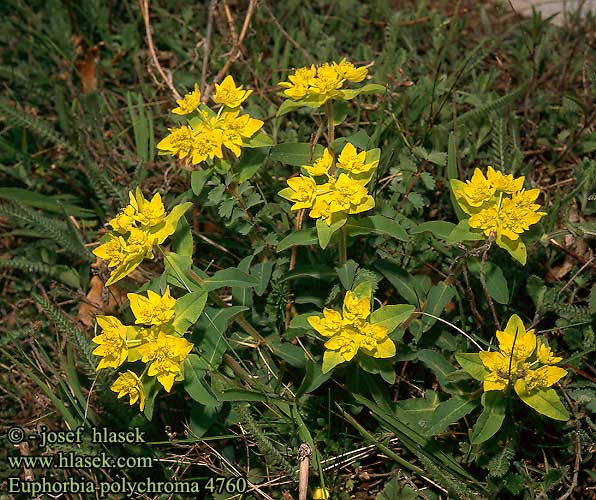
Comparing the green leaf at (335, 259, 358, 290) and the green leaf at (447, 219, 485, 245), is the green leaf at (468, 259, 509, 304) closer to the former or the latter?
the green leaf at (447, 219, 485, 245)

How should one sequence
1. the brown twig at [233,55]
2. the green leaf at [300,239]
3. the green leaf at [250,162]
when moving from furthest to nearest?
the brown twig at [233,55], the green leaf at [250,162], the green leaf at [300,239]

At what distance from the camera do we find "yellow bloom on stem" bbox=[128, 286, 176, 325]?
2.26 m

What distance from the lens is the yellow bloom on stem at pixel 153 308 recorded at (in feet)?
7.43

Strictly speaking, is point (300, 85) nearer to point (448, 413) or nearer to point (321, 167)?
point (321, 167)

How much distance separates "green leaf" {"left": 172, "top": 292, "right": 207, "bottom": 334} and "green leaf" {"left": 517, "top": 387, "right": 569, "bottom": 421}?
3.53 feet

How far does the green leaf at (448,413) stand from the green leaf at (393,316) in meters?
0.35

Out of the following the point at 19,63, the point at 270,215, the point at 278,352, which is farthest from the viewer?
the point at 19,63

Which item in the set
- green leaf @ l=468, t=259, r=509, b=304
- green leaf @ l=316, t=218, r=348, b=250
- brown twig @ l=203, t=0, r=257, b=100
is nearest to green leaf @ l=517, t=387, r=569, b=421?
green leaf @ l=468, t=259, r=509, b=304

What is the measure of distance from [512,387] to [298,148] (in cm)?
118

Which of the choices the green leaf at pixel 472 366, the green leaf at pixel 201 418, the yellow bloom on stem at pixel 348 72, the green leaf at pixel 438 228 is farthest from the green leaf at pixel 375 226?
the green leaf at pixel 201 418

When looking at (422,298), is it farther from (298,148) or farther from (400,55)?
(400,55)

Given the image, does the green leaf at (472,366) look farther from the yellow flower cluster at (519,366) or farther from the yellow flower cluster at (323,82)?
the yellow flower cluster at (323,82)

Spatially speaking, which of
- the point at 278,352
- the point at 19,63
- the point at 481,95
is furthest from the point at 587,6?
the point at 19,63

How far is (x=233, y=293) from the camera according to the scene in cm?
280
